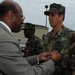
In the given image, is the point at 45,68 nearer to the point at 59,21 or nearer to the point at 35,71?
the point at 35,71

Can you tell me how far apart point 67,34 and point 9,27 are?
5.30 feet

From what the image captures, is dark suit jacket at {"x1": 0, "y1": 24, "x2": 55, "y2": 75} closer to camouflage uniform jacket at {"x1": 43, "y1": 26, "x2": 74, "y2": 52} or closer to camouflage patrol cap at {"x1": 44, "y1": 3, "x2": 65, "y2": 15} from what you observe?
camouflage uniform jacket at {"x1": 43, "y1": 26, "x2": 74, "y2": 52}

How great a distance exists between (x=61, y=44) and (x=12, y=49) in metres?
1.69

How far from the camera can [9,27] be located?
284 cm

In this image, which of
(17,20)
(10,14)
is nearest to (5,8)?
(10,14)

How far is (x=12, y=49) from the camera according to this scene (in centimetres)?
261

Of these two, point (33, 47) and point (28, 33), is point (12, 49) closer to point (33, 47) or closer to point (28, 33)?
point (33, 47)

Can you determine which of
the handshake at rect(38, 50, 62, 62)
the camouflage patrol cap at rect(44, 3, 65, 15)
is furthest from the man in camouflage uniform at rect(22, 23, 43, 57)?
the handshake at rect(38, 50, 62, 62)

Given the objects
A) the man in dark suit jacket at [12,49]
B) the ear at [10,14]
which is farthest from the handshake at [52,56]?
the ear at [10,14]

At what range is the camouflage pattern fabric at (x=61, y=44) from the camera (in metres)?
3.77

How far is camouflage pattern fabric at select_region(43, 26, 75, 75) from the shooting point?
3.77 m

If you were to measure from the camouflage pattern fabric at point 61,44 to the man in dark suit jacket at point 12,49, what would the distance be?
726 mm

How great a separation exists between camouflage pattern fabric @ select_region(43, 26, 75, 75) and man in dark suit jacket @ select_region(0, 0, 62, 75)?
73cm

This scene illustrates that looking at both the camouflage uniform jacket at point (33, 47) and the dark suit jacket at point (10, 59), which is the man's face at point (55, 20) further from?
the camouflage uniform jacket at point (33, 47)
